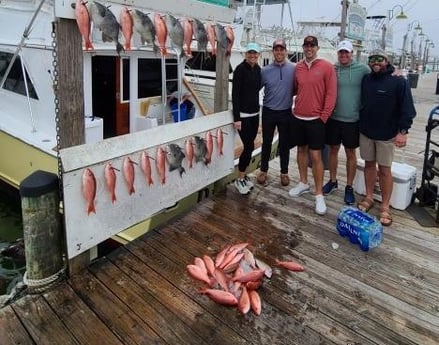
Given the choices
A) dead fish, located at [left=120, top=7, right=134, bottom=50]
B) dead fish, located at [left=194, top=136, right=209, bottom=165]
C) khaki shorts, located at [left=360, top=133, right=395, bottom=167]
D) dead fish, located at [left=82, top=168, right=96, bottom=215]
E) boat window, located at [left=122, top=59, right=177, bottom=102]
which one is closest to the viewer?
dead fish, located at [left=82, top=168, right=96, bottom=215]

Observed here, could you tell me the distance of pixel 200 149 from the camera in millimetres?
3770

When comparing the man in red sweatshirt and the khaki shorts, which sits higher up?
the man in red sweatshirt

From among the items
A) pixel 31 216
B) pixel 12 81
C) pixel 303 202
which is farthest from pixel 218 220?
pixel 12 81

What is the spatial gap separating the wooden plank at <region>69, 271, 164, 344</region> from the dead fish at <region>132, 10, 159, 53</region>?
1.87 metres

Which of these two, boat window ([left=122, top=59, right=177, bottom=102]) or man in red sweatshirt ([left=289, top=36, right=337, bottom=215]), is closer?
man in red sweatshirt ([left=289, top=36, right=337, bottom=215])

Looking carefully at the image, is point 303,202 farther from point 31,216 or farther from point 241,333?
point 31,216

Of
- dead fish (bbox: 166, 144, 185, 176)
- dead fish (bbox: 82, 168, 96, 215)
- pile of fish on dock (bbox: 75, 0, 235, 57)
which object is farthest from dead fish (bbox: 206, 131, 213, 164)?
dead fish (bbox: 82, 168, 96, 215)

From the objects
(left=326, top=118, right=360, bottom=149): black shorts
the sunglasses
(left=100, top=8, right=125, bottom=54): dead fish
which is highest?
(left=100, top=8, right=125, bottom=54): dead fish

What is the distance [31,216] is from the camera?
2.54 metres

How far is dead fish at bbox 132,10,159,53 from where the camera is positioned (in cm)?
279

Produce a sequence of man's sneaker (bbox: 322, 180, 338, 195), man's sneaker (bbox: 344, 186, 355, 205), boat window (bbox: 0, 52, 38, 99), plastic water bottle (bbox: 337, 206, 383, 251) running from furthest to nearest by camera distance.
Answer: boat window (bbox: 0, 52, 38, 99)
man's sneaker (bbox: 322, 180, 338, 195)
man's sneaker (bbox: 344, 186, 355, 205)
plastic water bottle (bbox: 337, 206, 383, 251)

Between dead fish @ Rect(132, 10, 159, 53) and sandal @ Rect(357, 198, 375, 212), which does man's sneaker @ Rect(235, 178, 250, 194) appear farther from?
dead fish @ Rect(132, 10, 159, 53)

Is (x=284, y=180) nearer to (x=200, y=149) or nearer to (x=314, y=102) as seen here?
(x=314, y=102)

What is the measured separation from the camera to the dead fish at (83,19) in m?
2.36
